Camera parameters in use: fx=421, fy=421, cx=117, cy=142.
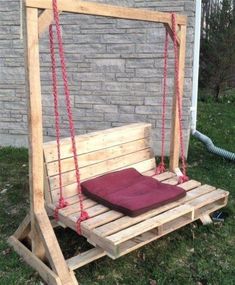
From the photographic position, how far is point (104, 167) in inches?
158

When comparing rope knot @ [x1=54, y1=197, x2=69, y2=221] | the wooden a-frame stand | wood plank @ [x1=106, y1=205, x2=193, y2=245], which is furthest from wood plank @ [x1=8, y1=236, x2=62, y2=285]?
wood plank @ [x1=106, y1=205, x2=193, y2=245]

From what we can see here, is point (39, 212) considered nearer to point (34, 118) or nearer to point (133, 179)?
point (34, 118)

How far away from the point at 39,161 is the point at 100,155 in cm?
100

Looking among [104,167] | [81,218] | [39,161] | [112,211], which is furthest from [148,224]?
[104,167]

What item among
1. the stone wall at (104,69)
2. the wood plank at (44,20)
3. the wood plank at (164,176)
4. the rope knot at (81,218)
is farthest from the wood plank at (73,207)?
the stone wall at (104,69)

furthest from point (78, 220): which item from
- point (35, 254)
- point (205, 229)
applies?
point (205, 229)

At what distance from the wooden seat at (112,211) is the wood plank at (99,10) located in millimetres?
1127

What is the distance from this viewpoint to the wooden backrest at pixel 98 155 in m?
3.56

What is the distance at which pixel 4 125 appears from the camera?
6.31m

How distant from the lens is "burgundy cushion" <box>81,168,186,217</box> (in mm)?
3285

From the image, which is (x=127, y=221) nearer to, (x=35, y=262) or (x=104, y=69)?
(x=35, y=262)

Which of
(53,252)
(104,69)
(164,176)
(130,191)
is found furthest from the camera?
(104,69)

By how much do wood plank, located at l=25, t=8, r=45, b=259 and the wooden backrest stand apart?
0.42 metres

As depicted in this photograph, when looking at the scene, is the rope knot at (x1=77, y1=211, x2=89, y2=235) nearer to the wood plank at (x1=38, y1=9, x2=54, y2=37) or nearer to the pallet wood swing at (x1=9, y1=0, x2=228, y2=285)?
the pallet wood swing at (x1=9, y1=0, x2=228, y2=285)
